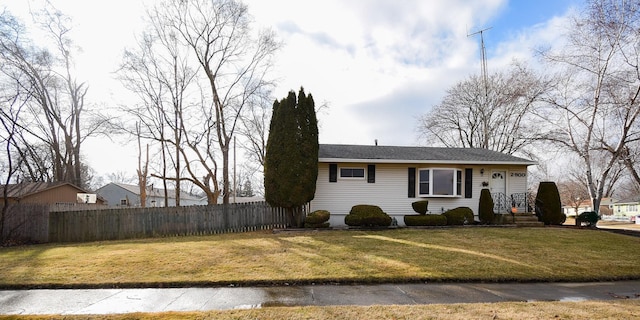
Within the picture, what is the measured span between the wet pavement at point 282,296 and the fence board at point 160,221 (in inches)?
350

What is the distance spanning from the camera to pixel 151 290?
20.4 ft

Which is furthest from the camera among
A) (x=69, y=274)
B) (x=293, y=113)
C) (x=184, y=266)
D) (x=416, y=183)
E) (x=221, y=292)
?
(x=416, y=183)

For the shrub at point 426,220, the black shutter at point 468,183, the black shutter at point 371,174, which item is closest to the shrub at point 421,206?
the shrub at point 426,220

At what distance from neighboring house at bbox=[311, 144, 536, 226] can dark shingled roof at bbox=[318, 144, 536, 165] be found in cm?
4

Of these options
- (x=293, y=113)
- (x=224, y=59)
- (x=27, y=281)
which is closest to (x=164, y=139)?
Answer: (x=224, y=59)

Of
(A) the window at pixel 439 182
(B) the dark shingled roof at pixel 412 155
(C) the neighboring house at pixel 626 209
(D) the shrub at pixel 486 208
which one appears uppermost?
(B) the dark shingled roof at pixel 412 155

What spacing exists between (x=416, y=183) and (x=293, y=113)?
6.58 m

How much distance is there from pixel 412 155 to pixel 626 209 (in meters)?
64.7

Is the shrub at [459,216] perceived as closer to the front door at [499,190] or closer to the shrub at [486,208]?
the shrub at [486,208]

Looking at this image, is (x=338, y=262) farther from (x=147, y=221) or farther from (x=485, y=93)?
(x=485, y=93)

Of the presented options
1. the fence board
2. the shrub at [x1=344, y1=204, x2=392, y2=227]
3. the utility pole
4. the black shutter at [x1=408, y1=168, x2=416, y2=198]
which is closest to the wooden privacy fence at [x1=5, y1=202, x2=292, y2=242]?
the fence board

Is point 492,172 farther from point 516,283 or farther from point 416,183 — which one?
point 516,283

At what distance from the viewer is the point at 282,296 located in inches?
226

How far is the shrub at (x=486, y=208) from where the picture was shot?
1545cm
